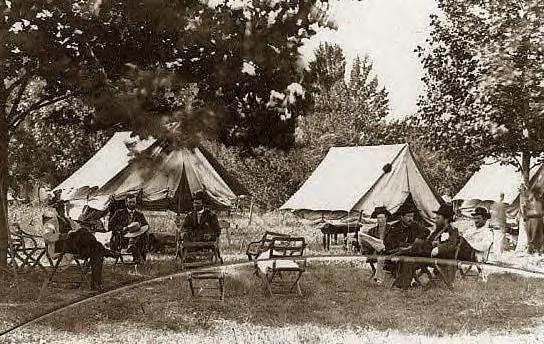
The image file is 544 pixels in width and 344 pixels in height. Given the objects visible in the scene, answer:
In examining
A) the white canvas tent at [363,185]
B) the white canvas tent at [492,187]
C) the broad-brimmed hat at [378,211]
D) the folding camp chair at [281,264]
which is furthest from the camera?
the broad-brimmed hat at [378,211]

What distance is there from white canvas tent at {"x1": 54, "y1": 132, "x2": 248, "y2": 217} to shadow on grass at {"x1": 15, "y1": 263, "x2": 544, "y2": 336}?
77cm

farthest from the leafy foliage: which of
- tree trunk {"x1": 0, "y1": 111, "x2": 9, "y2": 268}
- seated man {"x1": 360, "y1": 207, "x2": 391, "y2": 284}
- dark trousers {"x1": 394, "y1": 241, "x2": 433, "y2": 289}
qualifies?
tree trunk {"x1": 0, "y1": 111, "x2": 9, "y2": 268}

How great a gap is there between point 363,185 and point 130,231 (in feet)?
7.05

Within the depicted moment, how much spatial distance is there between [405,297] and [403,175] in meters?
1.10

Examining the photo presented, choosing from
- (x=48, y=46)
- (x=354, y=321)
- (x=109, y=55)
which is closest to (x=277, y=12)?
(x=109, y=55)

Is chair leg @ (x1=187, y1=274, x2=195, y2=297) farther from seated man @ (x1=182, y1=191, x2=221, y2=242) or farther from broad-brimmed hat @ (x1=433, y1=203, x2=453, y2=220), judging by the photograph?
broad-brimmed hat @ (x1=433, y1=203, x2=453, y2=220)

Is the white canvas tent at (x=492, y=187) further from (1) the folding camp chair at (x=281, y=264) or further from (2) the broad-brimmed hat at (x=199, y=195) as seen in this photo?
(2) the broad-brimmed hat at (x=199, y=195)

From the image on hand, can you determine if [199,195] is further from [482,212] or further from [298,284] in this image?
[482,212]

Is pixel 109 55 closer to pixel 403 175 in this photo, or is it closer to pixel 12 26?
pixel 12 26

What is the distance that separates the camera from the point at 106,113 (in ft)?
20.1

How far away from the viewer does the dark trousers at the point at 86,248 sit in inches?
240

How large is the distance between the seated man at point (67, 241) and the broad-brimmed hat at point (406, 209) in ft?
8.69

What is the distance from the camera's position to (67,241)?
618cm

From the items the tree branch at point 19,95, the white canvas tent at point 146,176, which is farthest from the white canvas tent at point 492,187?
the tree branch at point 19,95
